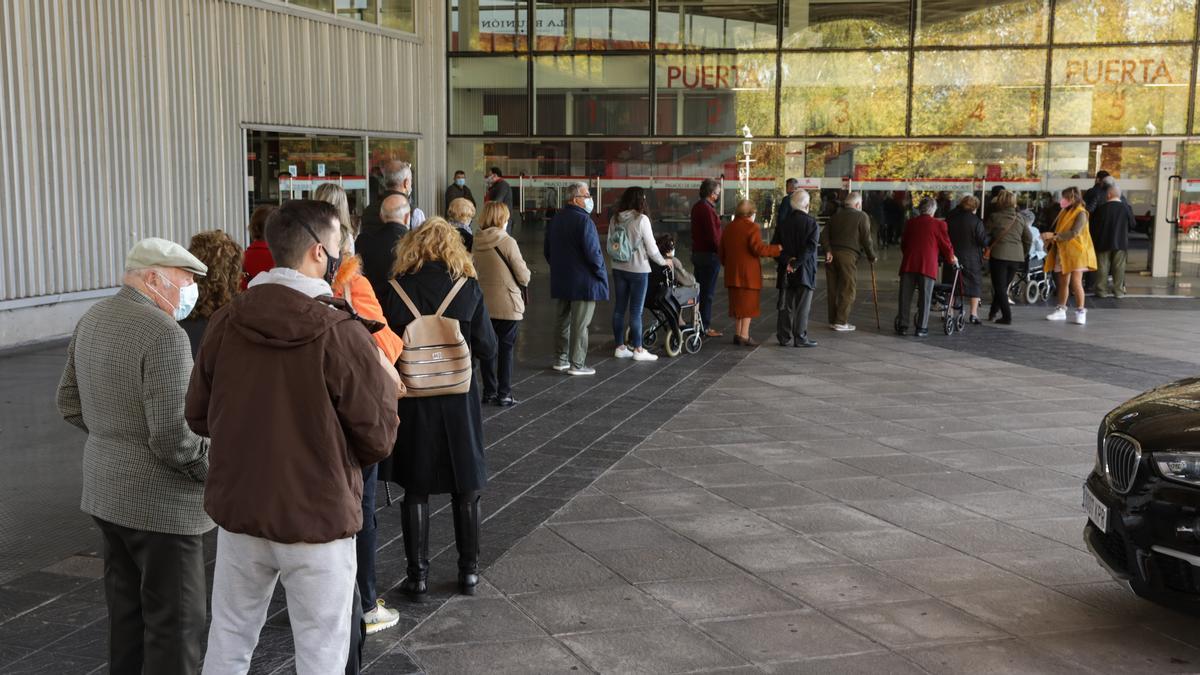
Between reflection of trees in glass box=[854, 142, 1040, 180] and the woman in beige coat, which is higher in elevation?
reflection of trees in glass box=[854, 142, 1040, 180]

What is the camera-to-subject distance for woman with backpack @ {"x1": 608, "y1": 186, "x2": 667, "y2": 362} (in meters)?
11.0

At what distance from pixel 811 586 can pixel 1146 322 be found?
11.4m

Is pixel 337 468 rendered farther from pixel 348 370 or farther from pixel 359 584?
pixel 359 584

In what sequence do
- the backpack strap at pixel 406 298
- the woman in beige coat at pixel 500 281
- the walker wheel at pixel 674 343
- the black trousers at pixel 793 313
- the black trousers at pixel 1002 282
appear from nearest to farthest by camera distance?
1. the backpack strap at pixel 406 298
2. the woman in beige coat at pixel 500 281
3. the walker wheel at pixel 674 343
4. the black trousers at pixel 793 313
5. the black trousers at pixel 1002 282

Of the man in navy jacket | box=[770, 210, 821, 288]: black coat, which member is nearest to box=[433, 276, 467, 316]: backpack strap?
the man in navy jacket

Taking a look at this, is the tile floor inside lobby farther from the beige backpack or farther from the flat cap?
the flat cap

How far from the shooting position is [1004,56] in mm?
18562

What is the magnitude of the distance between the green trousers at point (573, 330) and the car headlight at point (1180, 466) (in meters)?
6.21

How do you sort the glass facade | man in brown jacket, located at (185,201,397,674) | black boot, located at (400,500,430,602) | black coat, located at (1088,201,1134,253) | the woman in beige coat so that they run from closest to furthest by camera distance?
man in brown jacket, located at (185,201,397,674)
black boot, located at (400,500,430,602)
the woman in beige coat
black coat, located at (1088,201,1134,253)
the glass facade

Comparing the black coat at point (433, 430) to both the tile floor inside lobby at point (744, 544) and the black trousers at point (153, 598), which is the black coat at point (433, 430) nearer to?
the tile floor inside lobby at point (744, 544)

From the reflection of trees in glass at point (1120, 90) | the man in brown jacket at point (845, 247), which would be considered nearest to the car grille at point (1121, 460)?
the man in brown jacket at point (845, 247)

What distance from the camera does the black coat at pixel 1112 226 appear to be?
665 inches

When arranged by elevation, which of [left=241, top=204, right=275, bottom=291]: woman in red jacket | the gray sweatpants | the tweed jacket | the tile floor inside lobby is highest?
[left=241, top=204, right=275, bottom=291]: woman in red jacket

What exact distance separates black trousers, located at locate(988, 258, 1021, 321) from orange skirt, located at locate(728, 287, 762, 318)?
3.80 meters
